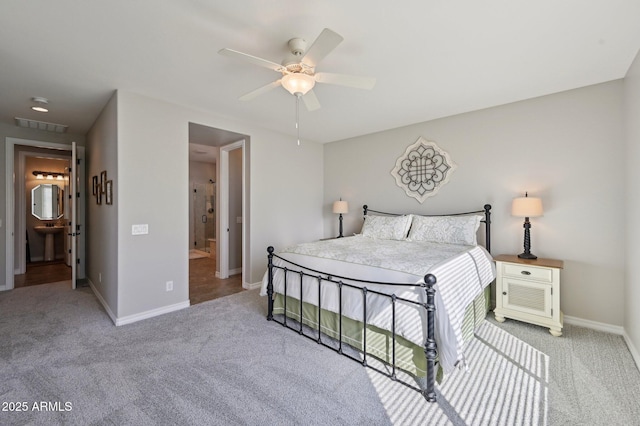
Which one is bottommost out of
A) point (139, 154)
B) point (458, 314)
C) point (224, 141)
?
point (458, 314)

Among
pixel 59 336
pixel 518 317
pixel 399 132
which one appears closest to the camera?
pixel 59 336

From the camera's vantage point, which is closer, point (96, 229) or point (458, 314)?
point (458, 314)

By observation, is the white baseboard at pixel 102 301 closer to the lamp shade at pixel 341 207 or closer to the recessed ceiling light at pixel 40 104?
the recessed ceiling light at pixel 40 104

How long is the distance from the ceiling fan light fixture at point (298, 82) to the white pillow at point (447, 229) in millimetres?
2499

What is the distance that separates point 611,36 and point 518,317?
8.77 feet

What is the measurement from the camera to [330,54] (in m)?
2.39

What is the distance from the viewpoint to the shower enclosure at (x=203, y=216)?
26.6 feet

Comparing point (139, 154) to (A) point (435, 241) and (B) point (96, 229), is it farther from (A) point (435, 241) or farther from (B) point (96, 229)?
(A) point (435, 241)

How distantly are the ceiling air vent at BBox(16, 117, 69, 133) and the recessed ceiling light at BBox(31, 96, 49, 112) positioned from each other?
72 centimetres

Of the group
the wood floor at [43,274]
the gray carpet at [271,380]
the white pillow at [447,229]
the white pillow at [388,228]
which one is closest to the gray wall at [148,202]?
the gray carpet at [271,380]

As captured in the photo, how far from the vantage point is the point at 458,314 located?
81.8 inches

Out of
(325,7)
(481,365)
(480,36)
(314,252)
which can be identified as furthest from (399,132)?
(481,365)

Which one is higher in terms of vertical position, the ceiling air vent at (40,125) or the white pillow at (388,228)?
the ceiling air vent at (40,125)

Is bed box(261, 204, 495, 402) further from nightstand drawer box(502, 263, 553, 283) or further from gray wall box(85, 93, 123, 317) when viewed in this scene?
gray wall box(85, 93, 123, 317)
